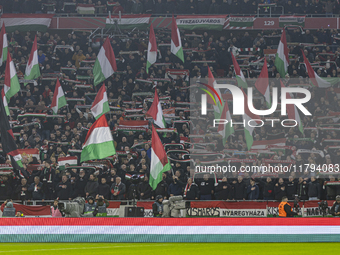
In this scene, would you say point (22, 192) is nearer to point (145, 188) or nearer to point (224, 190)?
point (145, 188)

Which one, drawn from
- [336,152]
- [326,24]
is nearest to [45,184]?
[336,152]

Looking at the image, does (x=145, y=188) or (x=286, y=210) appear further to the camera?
(x=145, y=188)

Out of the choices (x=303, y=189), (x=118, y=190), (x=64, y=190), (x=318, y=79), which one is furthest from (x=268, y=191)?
(x=318, y=79)

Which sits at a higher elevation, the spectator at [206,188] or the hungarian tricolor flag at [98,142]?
the hungarian tricolor flag at [98,142]

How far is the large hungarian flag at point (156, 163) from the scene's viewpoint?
17.1 meters

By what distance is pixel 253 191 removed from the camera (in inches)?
699

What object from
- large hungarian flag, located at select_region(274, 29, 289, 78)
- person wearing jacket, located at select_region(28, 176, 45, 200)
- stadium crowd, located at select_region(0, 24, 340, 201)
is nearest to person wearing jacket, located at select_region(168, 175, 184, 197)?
stadium crowd, located at select_region(0, 24, 340, 201)

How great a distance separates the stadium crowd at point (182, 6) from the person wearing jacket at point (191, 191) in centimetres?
1614

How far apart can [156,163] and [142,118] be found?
6.07m

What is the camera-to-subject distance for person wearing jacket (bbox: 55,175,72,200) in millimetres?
18047

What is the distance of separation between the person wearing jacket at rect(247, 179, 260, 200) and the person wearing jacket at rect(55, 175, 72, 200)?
636cm

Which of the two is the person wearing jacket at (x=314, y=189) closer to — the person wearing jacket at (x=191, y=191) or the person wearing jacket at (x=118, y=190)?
the person wearing jacket at (x=191, y=191)

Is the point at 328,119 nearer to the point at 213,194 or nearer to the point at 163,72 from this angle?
the point at 213,194
